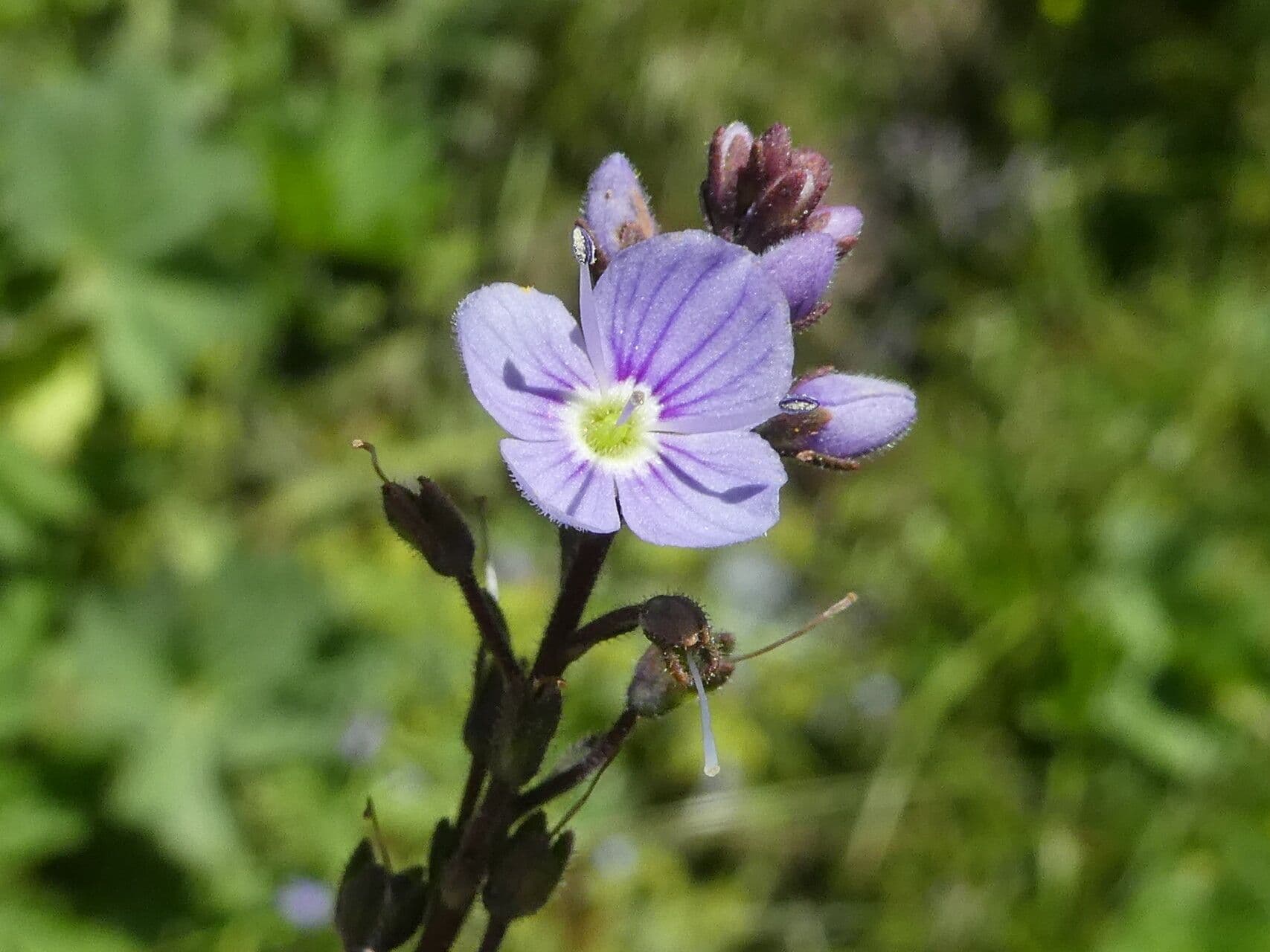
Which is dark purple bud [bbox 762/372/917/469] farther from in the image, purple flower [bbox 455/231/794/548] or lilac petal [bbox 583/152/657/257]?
lilac petal [bbox 583/152/657/257]

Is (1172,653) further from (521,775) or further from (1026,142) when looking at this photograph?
(521,775)

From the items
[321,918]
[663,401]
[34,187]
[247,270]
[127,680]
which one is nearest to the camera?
[663,401]

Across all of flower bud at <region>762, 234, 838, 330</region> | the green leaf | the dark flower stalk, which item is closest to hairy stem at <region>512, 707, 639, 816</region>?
the dark flower stalk

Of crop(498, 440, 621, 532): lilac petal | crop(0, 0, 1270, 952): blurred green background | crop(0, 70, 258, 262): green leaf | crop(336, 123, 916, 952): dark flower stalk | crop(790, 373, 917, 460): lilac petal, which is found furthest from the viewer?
crop(0, 70, 258, 262): green leaf

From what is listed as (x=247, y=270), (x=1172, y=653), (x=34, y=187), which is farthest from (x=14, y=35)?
(x=1172, y=653)

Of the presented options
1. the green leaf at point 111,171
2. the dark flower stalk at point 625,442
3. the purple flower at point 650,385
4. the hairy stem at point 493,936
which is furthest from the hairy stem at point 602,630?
the green leaf at point 111,171

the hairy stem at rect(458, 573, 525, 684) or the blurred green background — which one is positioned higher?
the blurred green background
